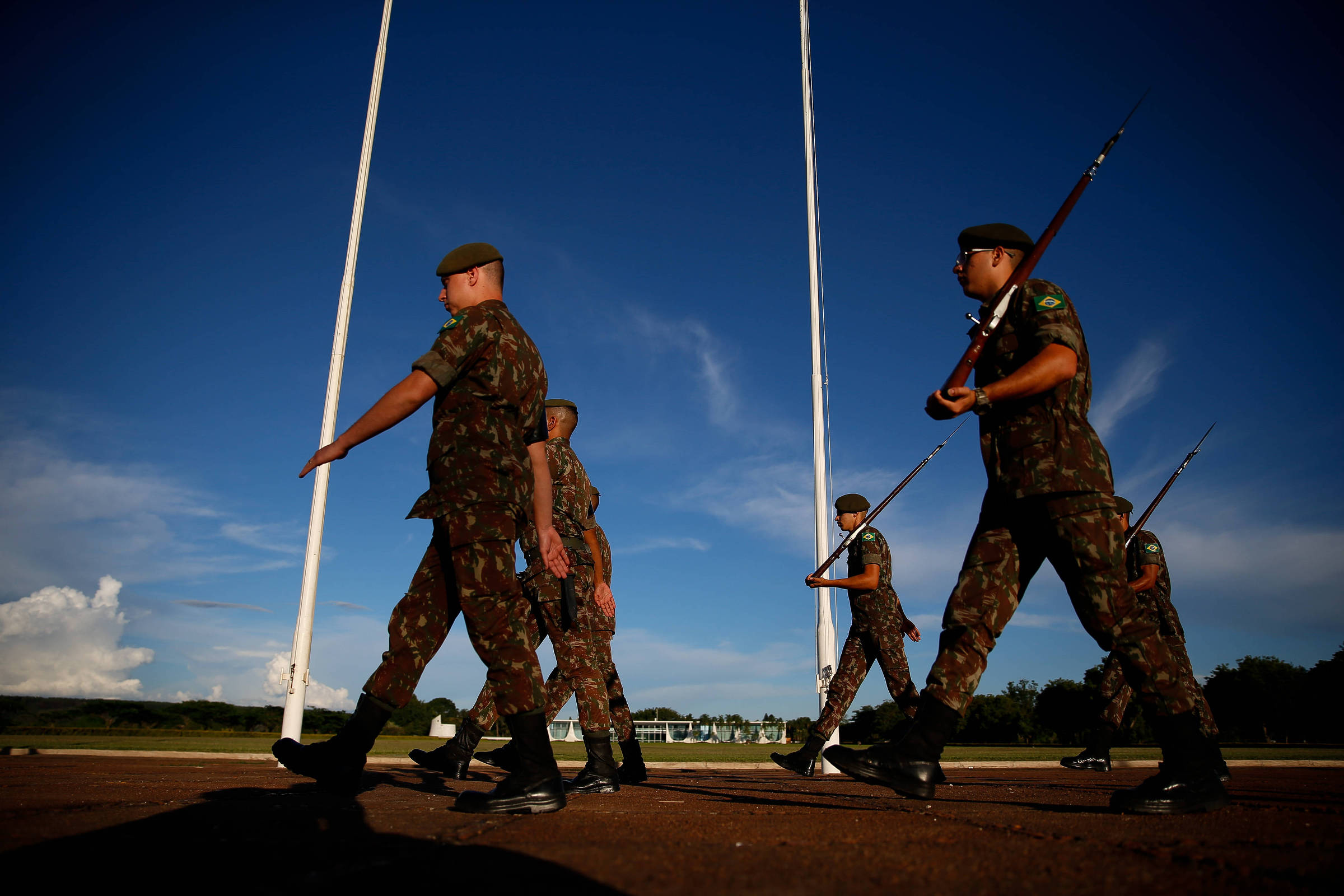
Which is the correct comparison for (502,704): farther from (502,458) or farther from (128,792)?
(128,792)

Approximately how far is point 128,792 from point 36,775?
2.00m

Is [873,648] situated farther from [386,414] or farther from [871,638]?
[386,414]

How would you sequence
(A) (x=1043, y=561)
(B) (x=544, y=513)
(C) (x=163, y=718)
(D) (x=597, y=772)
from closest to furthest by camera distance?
1. (A) (x=1043, y=561)
2. (B) (x=544, y=513)
3. (D) (x=597, y=772)
4. (C) (x=163, y=718)

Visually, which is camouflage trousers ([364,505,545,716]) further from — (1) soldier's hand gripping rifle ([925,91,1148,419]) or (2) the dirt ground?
(1) soldier's hand gripping rifle ([925,91,1148,419])

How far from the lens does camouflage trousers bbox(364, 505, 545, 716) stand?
339 cm

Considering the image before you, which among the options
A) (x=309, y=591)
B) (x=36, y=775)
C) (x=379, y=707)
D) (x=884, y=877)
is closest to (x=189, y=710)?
(x=309, y=591)

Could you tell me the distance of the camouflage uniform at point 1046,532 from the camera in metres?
3.21

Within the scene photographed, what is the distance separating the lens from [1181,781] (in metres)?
3.13

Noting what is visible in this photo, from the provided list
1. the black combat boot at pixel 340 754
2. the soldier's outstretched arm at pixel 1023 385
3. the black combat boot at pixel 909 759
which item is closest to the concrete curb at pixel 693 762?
the black combat boot at pixel 340 754

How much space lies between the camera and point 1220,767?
13.0 feet

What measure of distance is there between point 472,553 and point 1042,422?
2.50 metres

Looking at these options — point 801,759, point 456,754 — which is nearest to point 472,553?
point 456,754

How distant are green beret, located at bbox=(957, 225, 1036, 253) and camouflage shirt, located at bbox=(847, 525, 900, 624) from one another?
11.3 ft

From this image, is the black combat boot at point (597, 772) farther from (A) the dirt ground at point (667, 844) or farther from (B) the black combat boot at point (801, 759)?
(B) the black combat boot at point (801, 759)
